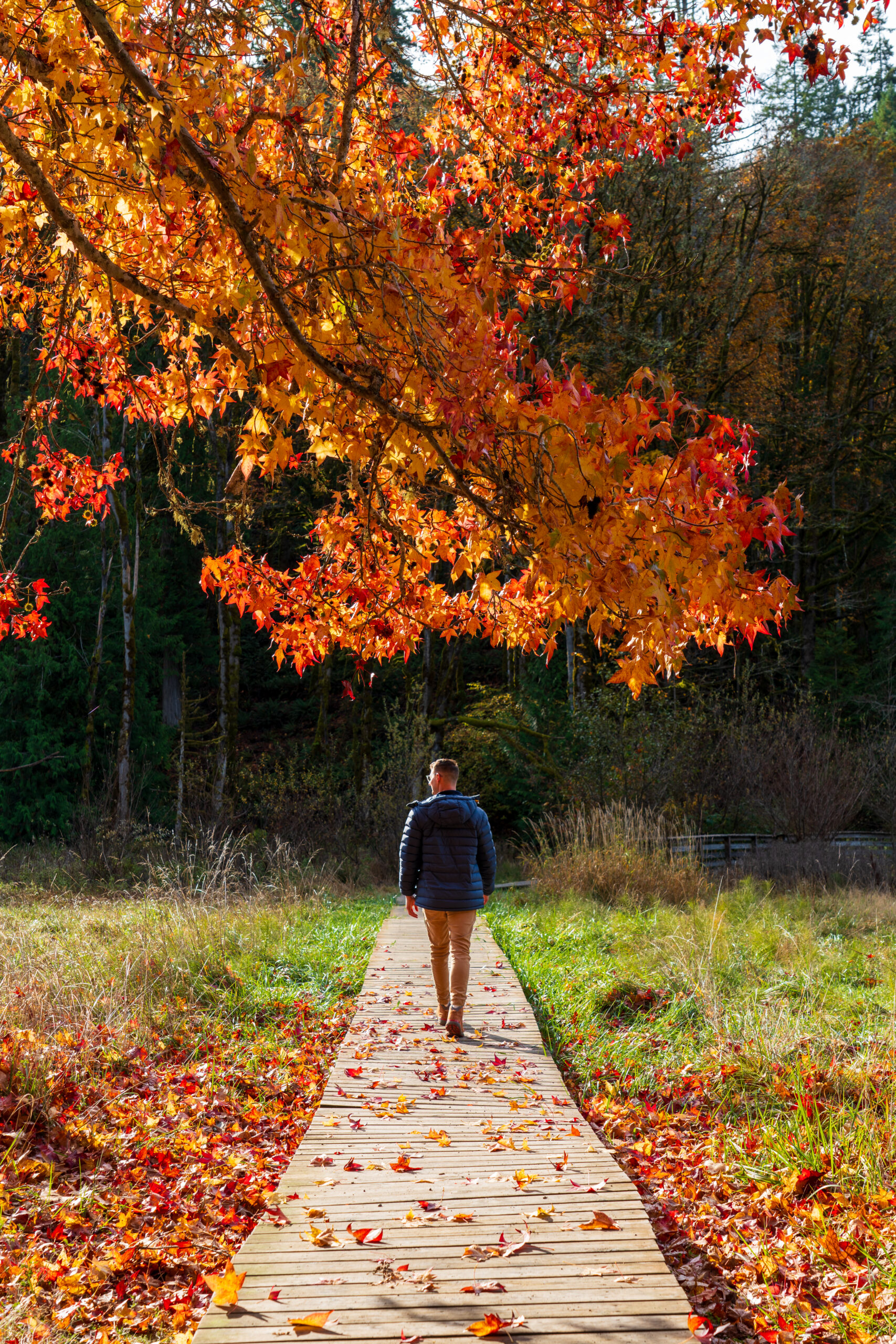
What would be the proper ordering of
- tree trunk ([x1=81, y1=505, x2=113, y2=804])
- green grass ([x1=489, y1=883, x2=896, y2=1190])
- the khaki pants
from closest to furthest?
green grass ([x1=489, y1=883, x2=896, y2=1190]) → the khaki pants → tree trunk ([x1=81, y1=505, x2=113, y2=804])

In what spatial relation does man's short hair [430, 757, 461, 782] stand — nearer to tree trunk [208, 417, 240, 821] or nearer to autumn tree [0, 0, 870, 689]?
autumn tree [0, 0, 870, 689]

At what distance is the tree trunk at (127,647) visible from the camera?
55.7 feet

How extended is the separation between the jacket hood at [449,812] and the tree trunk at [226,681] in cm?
1113

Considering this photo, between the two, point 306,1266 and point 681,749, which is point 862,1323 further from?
point 681,749

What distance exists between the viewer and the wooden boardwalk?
2.79 metres

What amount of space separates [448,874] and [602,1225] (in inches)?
115

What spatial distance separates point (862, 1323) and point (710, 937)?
479cm

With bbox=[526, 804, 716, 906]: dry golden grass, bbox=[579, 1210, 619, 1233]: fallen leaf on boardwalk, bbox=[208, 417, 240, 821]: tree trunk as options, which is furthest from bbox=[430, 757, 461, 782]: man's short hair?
bbox=[208, 417, 240, 821]: tree trunk

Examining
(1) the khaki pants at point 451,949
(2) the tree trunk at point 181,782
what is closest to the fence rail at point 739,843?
(1) the khaki pants at point 451,949

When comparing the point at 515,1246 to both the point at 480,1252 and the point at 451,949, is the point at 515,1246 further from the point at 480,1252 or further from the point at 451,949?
the point at 451,949

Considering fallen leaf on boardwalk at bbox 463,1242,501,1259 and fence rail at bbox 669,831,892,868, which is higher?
fallen leaf on boardwalk at bbox 463,1242,501,1259

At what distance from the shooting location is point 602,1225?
3.41 m

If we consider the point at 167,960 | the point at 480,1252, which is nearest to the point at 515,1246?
the point at 480,1252

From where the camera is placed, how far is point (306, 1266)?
309 cm
